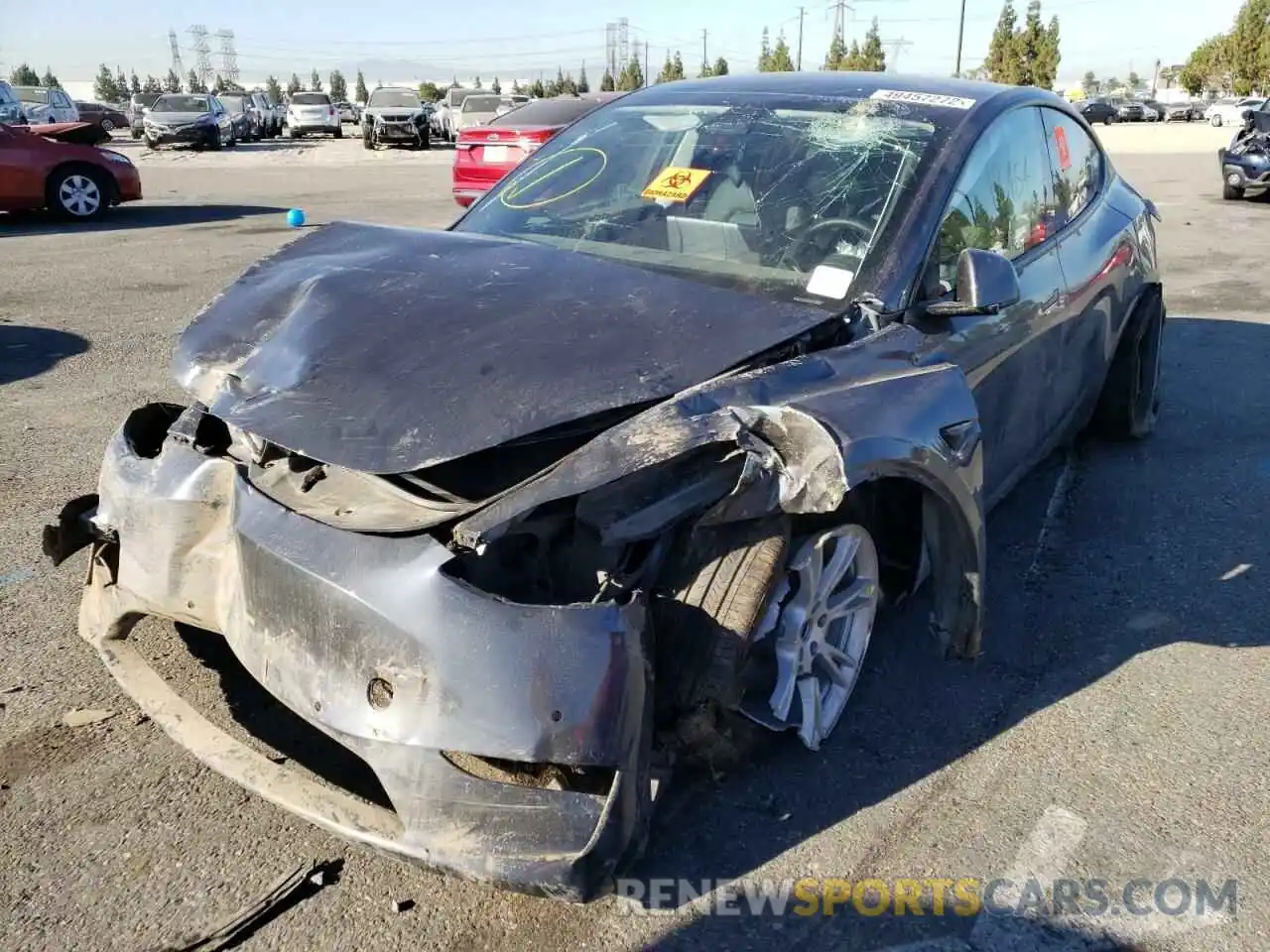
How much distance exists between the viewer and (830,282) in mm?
3080

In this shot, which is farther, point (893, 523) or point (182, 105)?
point (182, 105)

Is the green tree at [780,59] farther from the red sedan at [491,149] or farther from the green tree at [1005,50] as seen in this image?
the red sedan at [491,149]

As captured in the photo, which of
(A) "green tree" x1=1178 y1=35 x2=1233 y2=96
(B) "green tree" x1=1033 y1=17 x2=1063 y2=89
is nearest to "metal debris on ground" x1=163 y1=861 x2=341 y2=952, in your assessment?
(B) "green tree" x1=1033 y1=17 x2=1063 y2=89

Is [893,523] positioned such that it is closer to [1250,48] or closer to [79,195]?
[79,195]

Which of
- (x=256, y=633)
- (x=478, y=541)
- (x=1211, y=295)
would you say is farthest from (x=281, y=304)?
(x=1211, y=295)

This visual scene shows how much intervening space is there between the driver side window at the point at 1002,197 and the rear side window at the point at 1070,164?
0.35ft

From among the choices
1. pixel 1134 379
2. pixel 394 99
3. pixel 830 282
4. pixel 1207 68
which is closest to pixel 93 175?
pixel 1134 379

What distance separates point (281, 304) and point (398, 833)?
1.59 m

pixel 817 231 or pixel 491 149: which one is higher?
pixel 817 231

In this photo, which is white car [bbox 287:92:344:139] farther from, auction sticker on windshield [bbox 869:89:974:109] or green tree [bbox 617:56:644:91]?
green tree [bbox 617:56:644:91]

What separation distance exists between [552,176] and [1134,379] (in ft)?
10.0

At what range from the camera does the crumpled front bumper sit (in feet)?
6.81

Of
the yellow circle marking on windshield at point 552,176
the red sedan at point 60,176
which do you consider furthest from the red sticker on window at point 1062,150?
the red sedan at point 60,176

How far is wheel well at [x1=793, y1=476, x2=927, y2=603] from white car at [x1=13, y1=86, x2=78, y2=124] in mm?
26157
